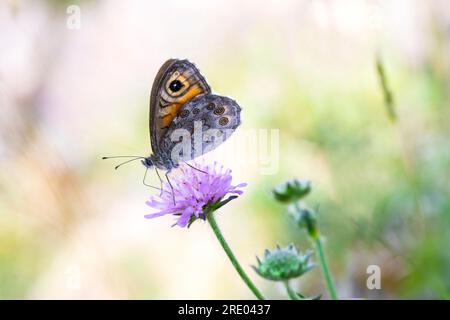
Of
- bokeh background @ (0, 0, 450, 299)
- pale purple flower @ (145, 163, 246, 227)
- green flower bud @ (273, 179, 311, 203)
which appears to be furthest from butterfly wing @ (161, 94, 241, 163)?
bokeh background @ (0, 0, 450, 299)

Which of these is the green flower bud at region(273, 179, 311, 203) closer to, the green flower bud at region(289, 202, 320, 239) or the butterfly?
the green flower bud at region(289, 202, 320, 239)

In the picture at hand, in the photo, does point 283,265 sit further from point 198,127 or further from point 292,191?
point 198,127

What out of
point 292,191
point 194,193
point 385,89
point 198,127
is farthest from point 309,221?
point 385,89

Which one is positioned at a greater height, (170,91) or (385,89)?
(170,91)

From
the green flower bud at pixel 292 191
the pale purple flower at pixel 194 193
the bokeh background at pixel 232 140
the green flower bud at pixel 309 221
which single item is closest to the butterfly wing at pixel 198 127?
the pale purple flower at pixel 194 193

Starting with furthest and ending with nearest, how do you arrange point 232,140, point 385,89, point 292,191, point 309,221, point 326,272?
point 232,140
point 385,89
point 292,191
point 309,221
point 326,272

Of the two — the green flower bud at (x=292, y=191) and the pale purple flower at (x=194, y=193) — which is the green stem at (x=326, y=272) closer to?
the green flower bud at (x=292, y=191)

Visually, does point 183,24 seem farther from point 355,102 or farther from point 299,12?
point 355,102
